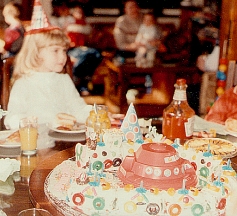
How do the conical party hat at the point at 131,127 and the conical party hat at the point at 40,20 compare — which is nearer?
the conical party hat at the point at 131,127

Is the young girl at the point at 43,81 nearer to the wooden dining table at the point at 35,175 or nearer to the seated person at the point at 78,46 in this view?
the wooden dining table at the point at 35,175

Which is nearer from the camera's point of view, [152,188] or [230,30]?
[152,188]

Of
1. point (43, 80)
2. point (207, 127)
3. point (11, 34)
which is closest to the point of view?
point (207, 127)

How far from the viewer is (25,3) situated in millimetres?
5758

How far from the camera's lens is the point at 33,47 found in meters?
2.77

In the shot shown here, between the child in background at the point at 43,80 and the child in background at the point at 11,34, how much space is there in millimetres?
1951

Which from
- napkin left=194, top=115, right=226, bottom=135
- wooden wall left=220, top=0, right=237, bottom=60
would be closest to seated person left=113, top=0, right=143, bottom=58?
wooden wall left=220, top=0, right=237, bottom=60

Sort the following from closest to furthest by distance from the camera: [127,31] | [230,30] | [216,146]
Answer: [216,146]
[230,30]
[127,31]

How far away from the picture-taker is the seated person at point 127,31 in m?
5.79

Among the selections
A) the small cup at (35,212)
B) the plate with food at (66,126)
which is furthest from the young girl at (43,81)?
the small cup at (35,212)

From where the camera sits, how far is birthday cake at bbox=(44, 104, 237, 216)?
1.10 metres

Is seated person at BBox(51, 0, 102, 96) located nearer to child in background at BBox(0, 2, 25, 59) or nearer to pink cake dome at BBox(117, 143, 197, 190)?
child in background at BBox(0, 2, 25, 59)

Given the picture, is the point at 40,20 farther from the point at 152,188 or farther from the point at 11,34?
the point at 11,34

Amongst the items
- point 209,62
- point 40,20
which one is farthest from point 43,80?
point 209,62
